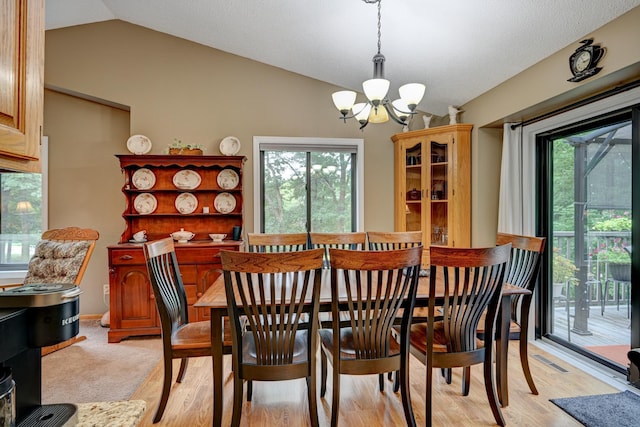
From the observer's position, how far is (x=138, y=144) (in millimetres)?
4016

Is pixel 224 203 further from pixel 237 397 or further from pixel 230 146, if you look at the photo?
pixel 237 397

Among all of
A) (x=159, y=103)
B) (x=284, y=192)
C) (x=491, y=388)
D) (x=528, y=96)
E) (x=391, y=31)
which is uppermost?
(x=391, y=31)

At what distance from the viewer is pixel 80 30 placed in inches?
162

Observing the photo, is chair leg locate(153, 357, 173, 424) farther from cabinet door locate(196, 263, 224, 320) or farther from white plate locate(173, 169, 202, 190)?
white plate locate(173, 169, 202, 190)

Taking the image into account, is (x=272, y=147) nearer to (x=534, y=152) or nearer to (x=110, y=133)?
(x=110, y=133)

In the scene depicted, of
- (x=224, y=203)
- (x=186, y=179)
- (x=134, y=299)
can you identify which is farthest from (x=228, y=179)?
(x=134, y=299)

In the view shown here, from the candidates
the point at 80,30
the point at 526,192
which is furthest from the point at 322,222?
the point at 80,30

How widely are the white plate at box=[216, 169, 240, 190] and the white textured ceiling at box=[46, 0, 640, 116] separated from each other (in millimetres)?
1367

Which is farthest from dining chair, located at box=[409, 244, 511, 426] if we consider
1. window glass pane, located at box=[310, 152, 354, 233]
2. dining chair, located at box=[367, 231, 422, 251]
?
window glass pane, located at box=[310, 152, 354, 233]

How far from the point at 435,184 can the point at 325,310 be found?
8.46ft

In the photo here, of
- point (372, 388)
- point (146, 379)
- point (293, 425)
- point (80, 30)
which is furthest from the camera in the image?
point (80, 30)

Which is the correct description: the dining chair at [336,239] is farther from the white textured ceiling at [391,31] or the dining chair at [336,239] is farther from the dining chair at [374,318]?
the white textured ceiling at [391,31]

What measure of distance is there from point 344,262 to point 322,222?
8.79ft

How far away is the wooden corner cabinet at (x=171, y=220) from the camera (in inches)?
142
